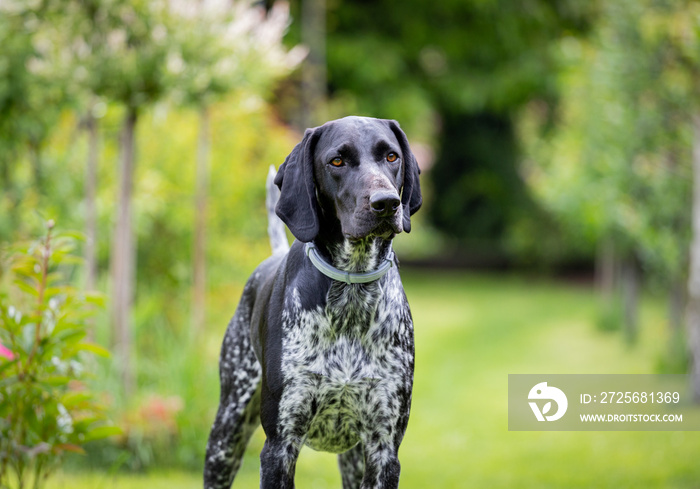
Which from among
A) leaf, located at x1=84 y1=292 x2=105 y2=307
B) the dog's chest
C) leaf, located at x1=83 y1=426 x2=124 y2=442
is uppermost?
leaf, located at x1=84 y1=292 x2=105 y2=307

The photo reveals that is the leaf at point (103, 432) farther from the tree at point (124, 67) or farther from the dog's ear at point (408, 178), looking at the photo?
the tree at point (124, 67)

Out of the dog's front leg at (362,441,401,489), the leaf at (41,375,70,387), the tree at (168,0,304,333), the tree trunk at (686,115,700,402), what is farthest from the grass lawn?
the tree at (168,0,304,333)

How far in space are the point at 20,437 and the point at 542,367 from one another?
8697mm

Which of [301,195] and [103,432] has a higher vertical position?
[301,195]

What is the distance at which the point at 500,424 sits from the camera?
932cm

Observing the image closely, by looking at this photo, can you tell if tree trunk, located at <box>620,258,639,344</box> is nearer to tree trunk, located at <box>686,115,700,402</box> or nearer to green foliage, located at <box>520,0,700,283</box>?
green foliage, located at <box>520,0,700,283</box>

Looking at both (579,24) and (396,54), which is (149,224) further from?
(579,24)

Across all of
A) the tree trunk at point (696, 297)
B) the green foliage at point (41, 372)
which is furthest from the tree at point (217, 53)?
the tree trunk at point (696, 297)

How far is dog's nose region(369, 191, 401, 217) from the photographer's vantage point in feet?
9.53

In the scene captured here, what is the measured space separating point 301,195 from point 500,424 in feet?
22.0

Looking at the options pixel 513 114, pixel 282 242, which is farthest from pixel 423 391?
pixel 513 114

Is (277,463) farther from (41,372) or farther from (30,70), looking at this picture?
(30,70)

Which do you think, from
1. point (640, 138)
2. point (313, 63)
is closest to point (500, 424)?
point (640, 138)

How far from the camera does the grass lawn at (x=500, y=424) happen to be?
6.80 metres
